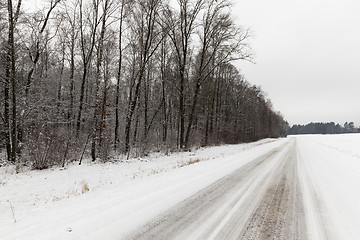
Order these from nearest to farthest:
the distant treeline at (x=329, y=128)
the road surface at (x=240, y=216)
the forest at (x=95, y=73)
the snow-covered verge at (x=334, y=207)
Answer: the road surface at (x=240, y=216) < the snow-covered verge at (x=334, y=207) < the forest at (x=95, y=73) < the distant treeline at (x=329, y=128)

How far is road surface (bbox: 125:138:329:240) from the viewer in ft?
10.2

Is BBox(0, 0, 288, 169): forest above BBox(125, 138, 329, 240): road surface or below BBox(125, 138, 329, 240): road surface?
above

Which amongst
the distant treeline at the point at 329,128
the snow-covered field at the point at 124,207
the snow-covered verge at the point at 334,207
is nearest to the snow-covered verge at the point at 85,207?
the snow-covered field at the point at 124,207

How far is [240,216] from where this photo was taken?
3.79 m

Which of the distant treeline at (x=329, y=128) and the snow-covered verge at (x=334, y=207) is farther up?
the distant treeline at (x=329, y=128)

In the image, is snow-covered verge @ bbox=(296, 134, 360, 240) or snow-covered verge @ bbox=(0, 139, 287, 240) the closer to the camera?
snow-covered verge @ bbox=(0, 139, 287, 240)

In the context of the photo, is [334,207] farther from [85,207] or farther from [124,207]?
[85,207]

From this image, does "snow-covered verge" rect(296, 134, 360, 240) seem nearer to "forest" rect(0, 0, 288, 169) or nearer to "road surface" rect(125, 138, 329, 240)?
"road surface" rect(125, 138, 329, 240)

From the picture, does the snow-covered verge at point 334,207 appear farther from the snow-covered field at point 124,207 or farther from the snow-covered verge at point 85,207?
the snow-covered verge at point 85,207

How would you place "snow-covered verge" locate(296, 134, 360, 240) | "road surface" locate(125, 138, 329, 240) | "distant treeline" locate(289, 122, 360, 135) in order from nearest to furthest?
"road surface" locate(125, 138, 329, 240), "snow-covered verge" locate(296, 134, 360, 240), "distant treeline" locate(289, 122, 360, 135)

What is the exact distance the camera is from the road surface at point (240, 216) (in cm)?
312

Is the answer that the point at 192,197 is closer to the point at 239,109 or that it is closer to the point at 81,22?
the point at 81,22

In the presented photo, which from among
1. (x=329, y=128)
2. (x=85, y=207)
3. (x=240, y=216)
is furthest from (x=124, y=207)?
(x=329, y=128)

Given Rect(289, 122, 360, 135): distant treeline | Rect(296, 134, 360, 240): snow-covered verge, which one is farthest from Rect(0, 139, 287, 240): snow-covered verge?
Rect(289, 122, 360, 135): distant treeline
